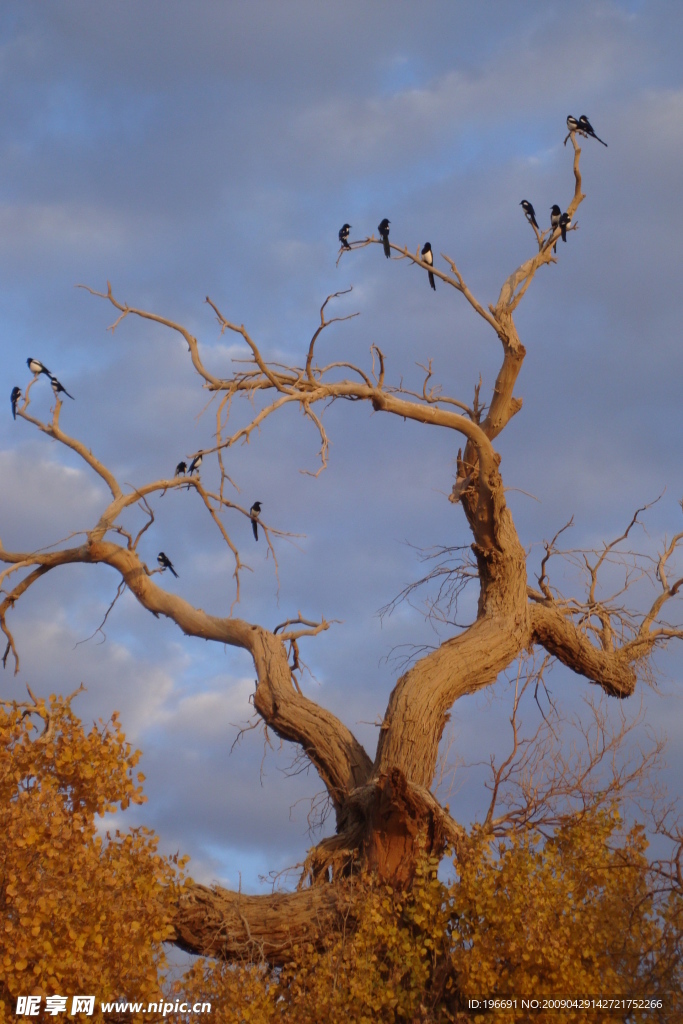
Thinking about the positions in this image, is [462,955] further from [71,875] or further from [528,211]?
[528,211]

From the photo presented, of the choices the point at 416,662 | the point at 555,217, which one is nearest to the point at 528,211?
the point at 555,217

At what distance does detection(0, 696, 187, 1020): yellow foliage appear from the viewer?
6.79 metres

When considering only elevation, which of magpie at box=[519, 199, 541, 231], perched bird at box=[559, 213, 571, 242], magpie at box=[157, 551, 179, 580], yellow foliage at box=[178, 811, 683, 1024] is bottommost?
yellow foliage at box=[178, 811, 683, 1024]

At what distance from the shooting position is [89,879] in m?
7.34

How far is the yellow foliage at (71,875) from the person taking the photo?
679cm

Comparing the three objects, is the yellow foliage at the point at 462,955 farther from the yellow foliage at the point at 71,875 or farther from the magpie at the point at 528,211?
the magpie at the point at 528,211

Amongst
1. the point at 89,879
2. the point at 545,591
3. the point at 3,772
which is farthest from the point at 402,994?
the point at 545,591

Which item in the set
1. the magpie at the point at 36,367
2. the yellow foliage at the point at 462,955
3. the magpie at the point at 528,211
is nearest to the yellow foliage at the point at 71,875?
the yellow foliage at the point at 462,955

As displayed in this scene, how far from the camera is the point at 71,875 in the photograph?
723 centimetres

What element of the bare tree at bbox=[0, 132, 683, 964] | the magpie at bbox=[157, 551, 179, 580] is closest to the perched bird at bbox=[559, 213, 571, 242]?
the bare tree at bbox=[0, 132, 683, 964]

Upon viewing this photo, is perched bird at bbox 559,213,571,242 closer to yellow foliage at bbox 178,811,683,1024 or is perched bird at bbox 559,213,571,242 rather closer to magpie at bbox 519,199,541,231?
magpie at bbox 519,199,541,231

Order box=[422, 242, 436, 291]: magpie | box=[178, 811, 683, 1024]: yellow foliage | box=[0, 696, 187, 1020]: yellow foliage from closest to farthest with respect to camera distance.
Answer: box=[0, 696, 187, 1020]: yellow foliage
box=[178, 811, 683, 1024]: yellow foliage
box=[422, 242, 436, 291]: magpie

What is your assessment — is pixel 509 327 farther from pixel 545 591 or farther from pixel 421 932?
pixel 421 932

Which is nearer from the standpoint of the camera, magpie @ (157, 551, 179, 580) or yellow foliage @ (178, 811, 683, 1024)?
yellow foliage @ (178, 811, 683, 1024)
